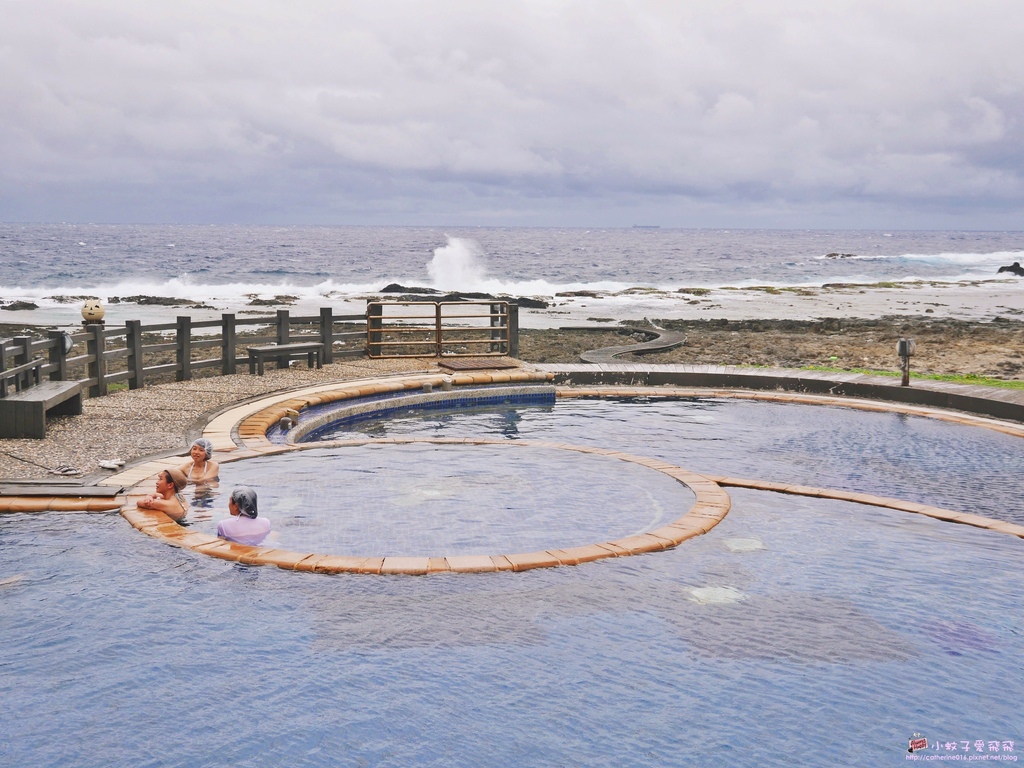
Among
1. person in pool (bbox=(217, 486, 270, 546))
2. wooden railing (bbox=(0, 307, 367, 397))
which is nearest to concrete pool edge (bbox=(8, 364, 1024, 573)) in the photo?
person in pool (bbox=(217, 486, 270, 546))

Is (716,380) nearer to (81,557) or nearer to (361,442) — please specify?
(361,442)

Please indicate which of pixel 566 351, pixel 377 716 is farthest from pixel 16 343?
pixel 566 351

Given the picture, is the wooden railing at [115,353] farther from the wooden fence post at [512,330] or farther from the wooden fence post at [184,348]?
the wooden fence post at [512,330]

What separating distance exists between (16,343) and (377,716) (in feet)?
28.1

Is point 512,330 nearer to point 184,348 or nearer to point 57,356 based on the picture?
point 184,348

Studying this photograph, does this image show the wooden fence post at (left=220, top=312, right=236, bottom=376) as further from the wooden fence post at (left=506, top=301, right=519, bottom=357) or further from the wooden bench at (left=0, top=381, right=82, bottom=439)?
the wooden fence post at (left=506, top=301, right=519, bottom=357)

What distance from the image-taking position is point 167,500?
764cm

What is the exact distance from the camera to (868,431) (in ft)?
41.0

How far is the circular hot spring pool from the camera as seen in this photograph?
4559 millimetres

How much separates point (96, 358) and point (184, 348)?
1.77 m

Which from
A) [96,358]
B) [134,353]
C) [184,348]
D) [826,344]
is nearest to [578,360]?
[826,344]

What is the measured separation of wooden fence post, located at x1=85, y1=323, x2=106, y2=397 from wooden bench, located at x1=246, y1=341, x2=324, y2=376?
249 centimetres

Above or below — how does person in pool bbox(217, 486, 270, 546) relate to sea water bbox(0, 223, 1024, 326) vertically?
below

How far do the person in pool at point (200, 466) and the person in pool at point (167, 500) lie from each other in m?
0.59
